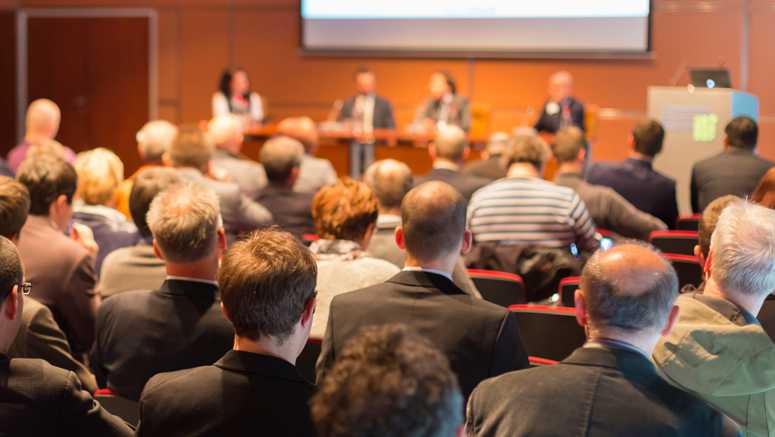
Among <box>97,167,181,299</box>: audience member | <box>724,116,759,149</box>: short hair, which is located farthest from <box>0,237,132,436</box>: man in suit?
<box>724,116,759,149</box>: short hair

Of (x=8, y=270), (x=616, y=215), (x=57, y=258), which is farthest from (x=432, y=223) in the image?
(x=616, y=215)

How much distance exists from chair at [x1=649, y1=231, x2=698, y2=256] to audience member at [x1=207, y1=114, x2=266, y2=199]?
2941 mm

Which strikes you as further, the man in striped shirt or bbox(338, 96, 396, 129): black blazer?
bbox(338, 96, 396, 129): black blazer

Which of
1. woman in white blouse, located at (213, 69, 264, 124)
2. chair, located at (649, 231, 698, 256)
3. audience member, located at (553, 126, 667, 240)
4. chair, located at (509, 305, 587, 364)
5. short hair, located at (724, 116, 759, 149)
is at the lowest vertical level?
chair, located at (509, 305, 587, 364)

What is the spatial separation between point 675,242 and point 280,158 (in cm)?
230

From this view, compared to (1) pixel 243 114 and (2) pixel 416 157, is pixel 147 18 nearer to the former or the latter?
(1) pixel 243 114

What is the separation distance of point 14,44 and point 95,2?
4.47 feet

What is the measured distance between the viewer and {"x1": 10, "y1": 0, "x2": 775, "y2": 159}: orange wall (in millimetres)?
11227

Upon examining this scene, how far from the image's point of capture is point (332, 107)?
1305cm

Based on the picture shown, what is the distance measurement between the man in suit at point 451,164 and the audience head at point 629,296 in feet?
12.9

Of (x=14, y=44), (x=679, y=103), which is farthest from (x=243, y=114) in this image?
(x=679, y=103)

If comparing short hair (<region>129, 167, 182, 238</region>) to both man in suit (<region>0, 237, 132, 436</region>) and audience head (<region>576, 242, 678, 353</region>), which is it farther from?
audience head (<region>576, 242, 678, 353</region>)

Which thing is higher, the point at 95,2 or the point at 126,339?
the point at 95,2

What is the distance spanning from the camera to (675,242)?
17.6ft
